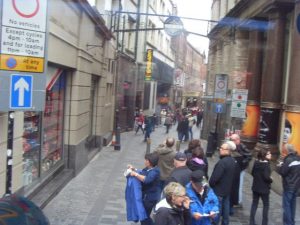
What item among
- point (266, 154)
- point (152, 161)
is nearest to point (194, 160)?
point (152, 161)

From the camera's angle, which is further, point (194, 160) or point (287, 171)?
point (287, 171)

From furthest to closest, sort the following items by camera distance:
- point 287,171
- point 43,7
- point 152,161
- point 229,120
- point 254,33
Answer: point 229,120
point 254,33
point 287,171
point 152,161
point 43,7

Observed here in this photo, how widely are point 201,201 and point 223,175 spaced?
2078 mm

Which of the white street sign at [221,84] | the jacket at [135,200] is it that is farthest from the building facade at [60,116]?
the white street sign at [221,84]

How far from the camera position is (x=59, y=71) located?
11930 millimetres

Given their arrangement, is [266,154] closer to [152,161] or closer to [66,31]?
[152,161]

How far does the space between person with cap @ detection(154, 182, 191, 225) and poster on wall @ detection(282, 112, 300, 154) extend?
810 cm

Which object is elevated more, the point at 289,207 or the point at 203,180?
the point at 203,180

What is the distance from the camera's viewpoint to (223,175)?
8133 mm

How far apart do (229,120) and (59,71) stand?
1157cm

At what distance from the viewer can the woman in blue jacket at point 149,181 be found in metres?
7.39

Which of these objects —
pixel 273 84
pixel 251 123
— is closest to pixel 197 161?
pixel 273 84

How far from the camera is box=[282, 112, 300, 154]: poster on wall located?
12625 mm

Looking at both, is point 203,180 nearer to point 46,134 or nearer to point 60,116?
point 46,134
